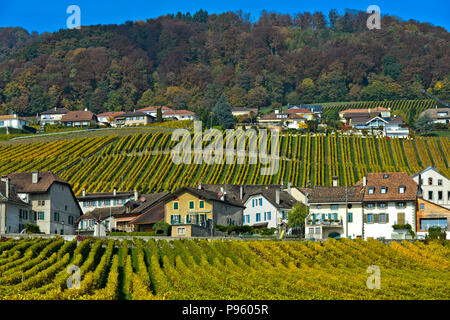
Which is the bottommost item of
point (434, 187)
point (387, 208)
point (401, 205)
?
point (387, 208)

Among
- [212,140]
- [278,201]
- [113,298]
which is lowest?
[113,298]

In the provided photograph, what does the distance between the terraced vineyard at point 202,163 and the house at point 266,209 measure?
81.8ft

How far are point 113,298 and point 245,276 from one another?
1090 centimetres

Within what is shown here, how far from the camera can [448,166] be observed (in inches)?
5359

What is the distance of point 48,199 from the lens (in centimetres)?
8600

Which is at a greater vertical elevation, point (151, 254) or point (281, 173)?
point (281, 173)

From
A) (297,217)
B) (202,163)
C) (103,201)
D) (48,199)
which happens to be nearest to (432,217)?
(297,217)

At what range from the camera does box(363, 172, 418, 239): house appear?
79.1 m

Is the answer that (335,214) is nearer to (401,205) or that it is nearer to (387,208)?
(387,208)

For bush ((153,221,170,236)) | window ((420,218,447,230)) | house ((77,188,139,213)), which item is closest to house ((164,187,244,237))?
bush ((153,221,170,236))

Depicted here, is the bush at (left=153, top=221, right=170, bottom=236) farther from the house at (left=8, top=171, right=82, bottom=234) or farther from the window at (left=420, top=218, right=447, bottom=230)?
the window at (left=420, top=218, right=447, bottom=230)

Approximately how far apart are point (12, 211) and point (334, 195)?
3262cm

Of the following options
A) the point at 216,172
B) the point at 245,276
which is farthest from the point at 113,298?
the point at 216,172
